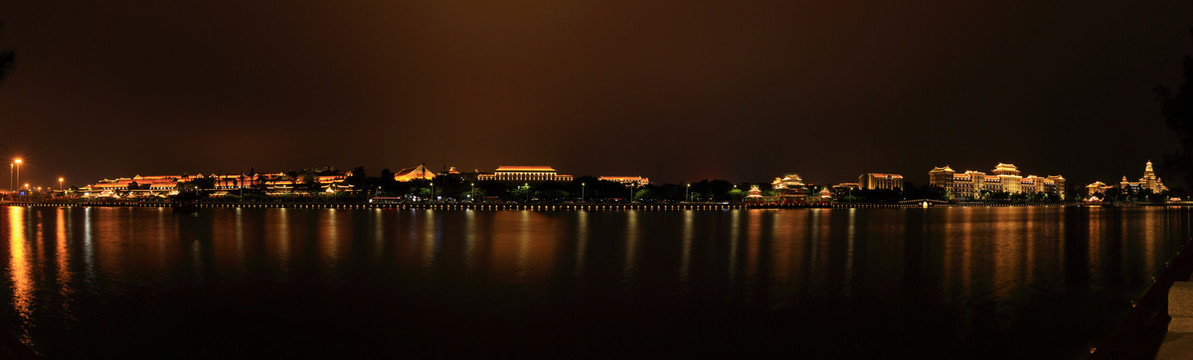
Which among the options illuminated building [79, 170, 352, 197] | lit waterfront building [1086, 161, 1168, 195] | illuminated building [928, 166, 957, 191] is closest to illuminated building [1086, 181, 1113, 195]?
lit waterfront building [1086, 161, 1168, 195]

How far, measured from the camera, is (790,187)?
134 metres

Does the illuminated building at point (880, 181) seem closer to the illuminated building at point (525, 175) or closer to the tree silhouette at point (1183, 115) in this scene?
the illuminated building at point (525, 175)

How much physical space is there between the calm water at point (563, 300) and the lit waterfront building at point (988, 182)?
6528 inches

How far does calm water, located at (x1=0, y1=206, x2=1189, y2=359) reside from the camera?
31.0 feet

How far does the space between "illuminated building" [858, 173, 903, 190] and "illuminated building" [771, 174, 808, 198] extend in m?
47.6

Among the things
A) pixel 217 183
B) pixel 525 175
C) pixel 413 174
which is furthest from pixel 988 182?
pixel 217 183

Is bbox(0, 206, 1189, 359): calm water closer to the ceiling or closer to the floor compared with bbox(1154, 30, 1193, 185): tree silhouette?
closer to the floor

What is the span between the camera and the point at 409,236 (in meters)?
30.5

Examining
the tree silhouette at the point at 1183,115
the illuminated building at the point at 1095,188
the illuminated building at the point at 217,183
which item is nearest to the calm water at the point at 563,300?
the tree silhouette at the point at 1183,115

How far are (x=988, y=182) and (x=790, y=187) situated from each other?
7038 cm

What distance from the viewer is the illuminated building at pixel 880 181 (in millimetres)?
182238

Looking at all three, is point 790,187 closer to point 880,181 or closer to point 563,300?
point 880,181

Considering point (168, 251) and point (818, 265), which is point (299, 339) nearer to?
point (818, 265)

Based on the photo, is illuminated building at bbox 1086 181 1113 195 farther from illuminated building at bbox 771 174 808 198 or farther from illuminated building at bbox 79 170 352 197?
illuminated building at bbox 79 170 352 197
